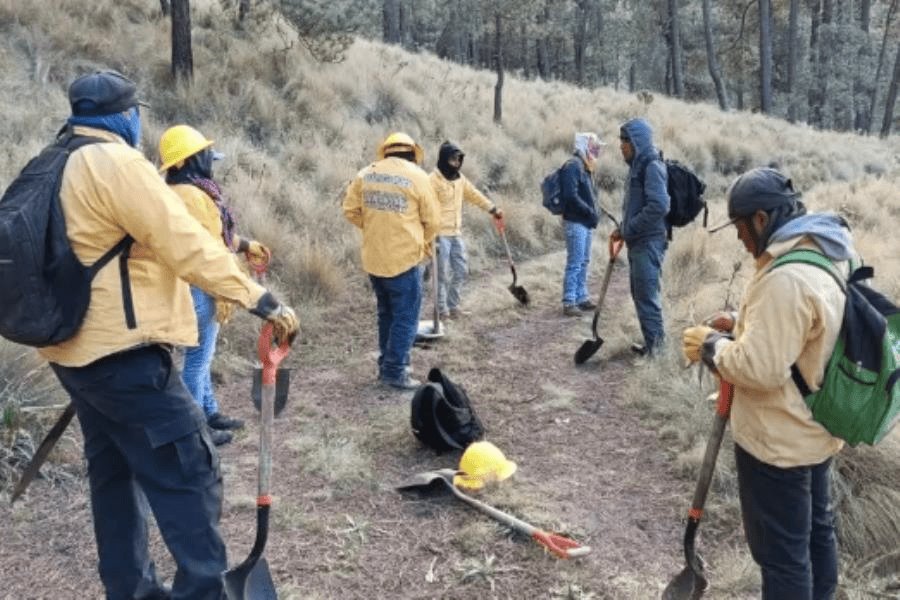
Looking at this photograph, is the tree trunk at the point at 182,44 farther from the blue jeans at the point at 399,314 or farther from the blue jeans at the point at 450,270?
the blue jeans at the point at 399,314

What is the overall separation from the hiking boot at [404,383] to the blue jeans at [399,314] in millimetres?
16

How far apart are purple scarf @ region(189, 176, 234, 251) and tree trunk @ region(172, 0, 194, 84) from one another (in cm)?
771

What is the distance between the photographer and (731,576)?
4008mm

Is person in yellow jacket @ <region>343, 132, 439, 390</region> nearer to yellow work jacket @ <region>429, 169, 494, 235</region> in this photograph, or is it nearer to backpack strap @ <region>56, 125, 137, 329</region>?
yellow work jacket @ <region>429, 169, 494, 235</region>

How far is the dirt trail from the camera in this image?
3943 mm

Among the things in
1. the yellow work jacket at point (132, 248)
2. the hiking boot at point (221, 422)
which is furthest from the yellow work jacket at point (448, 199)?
the yellow work jacket at point (132, 248)

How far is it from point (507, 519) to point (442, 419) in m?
1.13

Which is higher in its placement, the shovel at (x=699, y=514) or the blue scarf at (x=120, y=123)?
the blue scarf at (x=120, y=123)

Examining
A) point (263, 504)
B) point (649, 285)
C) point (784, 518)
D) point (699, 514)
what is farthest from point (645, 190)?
point (263, 504)

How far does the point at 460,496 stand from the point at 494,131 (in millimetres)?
11802

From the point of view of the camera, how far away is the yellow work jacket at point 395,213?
20.4ft

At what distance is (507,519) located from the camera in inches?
171

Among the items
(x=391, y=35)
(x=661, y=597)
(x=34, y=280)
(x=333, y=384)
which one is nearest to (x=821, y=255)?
(x=661, y=597)

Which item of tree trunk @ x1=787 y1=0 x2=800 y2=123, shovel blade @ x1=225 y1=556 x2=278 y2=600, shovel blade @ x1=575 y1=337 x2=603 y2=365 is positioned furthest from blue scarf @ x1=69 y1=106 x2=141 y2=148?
tree trunk @ x1=787 y1=0 x2=800 y2=123
